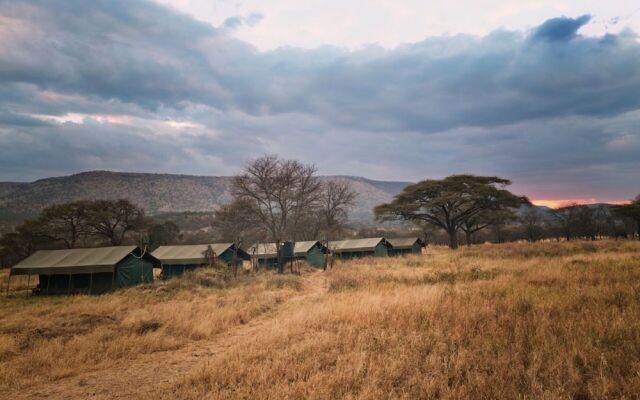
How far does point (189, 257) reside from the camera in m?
42.1

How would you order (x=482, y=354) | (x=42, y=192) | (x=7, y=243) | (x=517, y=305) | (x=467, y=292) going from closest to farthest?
(x=482, y=354) → (x=517, y=305) → (x=467, y=292) → (x=7, y=243) → (x=42, y=192)

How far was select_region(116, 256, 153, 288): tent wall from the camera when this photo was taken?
31.4 meters

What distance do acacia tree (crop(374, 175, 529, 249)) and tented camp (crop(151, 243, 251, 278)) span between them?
2164 centimetres

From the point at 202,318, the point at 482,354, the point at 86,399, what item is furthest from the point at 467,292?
the point at 86,399

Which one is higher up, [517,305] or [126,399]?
[517,305]

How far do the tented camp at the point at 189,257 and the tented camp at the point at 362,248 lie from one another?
20.0 meters

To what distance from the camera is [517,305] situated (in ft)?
32.6

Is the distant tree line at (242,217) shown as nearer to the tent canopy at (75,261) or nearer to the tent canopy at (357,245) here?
the tent canopy at (357,245)

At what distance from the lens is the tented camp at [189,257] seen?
4106 centimetres

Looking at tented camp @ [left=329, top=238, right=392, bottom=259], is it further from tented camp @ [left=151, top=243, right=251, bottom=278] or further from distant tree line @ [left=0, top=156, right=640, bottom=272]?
tented camp @ [left=151, top=243, right=251, bottom=278]

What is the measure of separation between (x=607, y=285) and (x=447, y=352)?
7.96 m

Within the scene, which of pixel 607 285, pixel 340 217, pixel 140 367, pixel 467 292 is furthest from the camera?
pixel 340 217

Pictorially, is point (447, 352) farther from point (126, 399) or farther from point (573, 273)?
point (573, 273)

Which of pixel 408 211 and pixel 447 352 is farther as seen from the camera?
pixel 408 211
